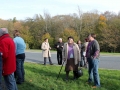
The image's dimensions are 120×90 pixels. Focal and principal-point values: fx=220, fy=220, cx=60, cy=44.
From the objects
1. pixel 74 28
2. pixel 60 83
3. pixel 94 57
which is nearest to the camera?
pixel 94 57

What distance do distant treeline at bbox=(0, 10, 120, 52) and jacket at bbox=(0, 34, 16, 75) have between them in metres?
36.0

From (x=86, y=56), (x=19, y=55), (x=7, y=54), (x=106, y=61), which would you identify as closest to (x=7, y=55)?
(x=7, y=54)

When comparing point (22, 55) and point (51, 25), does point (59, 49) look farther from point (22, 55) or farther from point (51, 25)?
point (51, 25)

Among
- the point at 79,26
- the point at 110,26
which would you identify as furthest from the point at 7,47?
the point at 79,26

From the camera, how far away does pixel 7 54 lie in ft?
18.1

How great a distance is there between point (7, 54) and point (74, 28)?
1878 inches

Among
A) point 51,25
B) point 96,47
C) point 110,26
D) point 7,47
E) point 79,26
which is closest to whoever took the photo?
point 7,47

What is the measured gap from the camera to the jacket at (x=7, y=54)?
18.0 feet

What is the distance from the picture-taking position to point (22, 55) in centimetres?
780

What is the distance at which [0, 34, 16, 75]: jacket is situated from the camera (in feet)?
18.0

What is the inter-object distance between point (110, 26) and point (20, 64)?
39.7 metres

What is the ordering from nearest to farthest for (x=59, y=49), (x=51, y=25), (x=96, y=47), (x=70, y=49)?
(x=96, y=47), (x=70, y=49), (x=59, y=49), (x=51, y=25)

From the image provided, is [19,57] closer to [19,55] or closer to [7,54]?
[19,55]

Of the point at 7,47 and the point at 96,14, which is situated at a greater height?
the point at 96,14
